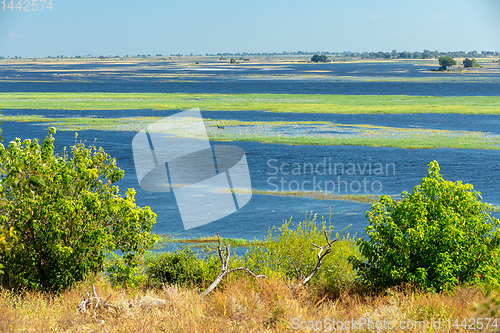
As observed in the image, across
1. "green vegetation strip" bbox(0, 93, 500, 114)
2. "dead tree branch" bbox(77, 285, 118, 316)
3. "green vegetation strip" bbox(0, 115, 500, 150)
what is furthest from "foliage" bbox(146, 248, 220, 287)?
"green vegetation strip" bbox(0, 93, 500, 114)

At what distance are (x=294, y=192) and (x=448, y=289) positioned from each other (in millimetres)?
20996

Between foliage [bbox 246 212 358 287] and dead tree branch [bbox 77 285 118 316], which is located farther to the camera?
foliage [bbox 246 212 358 287]

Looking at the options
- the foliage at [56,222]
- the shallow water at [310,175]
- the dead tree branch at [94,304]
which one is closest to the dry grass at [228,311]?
the dead tree branch at [94,304]

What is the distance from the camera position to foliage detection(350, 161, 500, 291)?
13812 millimetres

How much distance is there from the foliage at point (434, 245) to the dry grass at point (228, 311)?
40.5 inches

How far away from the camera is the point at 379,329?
412 inches

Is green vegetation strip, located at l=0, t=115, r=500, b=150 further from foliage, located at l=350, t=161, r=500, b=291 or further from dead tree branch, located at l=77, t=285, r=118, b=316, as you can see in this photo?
dead tree branch, located at l=77, t=285, r=118, b=316

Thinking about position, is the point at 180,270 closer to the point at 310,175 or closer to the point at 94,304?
the point at 94,304

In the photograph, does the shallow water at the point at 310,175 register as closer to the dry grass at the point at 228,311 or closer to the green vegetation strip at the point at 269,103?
the dry grass at the point at 228,311

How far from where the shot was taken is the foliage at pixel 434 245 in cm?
1381

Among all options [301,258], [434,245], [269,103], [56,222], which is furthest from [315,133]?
[56,222]

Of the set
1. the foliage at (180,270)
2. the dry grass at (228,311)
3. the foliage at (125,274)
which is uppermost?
the dry grass at (228,311)

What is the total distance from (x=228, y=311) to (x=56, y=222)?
5.69m

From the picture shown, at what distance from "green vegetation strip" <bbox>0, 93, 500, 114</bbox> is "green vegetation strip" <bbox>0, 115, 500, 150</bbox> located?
47.5ft
